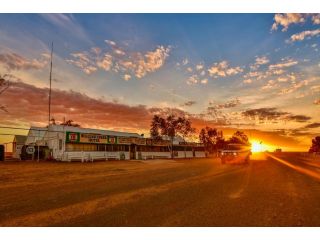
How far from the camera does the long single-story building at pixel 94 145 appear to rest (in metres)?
37.4

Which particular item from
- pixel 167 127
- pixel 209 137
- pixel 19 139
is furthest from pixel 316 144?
pixel 19 139

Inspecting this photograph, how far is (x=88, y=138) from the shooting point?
3988 cm

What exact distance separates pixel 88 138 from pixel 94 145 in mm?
2307

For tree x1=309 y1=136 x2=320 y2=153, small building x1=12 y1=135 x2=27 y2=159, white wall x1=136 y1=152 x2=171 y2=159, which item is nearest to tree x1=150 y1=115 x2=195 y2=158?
white wall x1=136 y1=152 x2=171 y2=159

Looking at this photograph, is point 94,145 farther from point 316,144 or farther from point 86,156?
point 316,144

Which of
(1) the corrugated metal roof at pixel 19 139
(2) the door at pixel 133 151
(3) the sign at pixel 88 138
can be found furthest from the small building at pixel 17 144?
(2) the door at pixel 133 151

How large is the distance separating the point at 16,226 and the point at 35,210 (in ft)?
5.07

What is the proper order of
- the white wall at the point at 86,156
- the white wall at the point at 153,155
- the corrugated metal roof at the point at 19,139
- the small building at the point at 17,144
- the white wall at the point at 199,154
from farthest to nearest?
1. the white wall at the point at 199,154
2. the corrugated metal roof at the point at 19,139
3. the small building at the point at 17,144
4. the white wall at the point at 153,155
5. the white wall at the point at 86,156

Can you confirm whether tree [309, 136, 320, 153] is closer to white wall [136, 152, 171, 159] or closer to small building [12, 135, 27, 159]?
white wall [136, 152, 171, 159]

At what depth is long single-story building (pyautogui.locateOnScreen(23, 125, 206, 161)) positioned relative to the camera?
3738cm

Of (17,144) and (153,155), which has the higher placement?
(17,144)

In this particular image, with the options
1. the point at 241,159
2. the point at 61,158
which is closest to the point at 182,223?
the point at 241,159

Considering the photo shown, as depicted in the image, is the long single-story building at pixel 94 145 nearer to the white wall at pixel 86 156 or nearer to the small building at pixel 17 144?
the white wall at pixel 86 156
